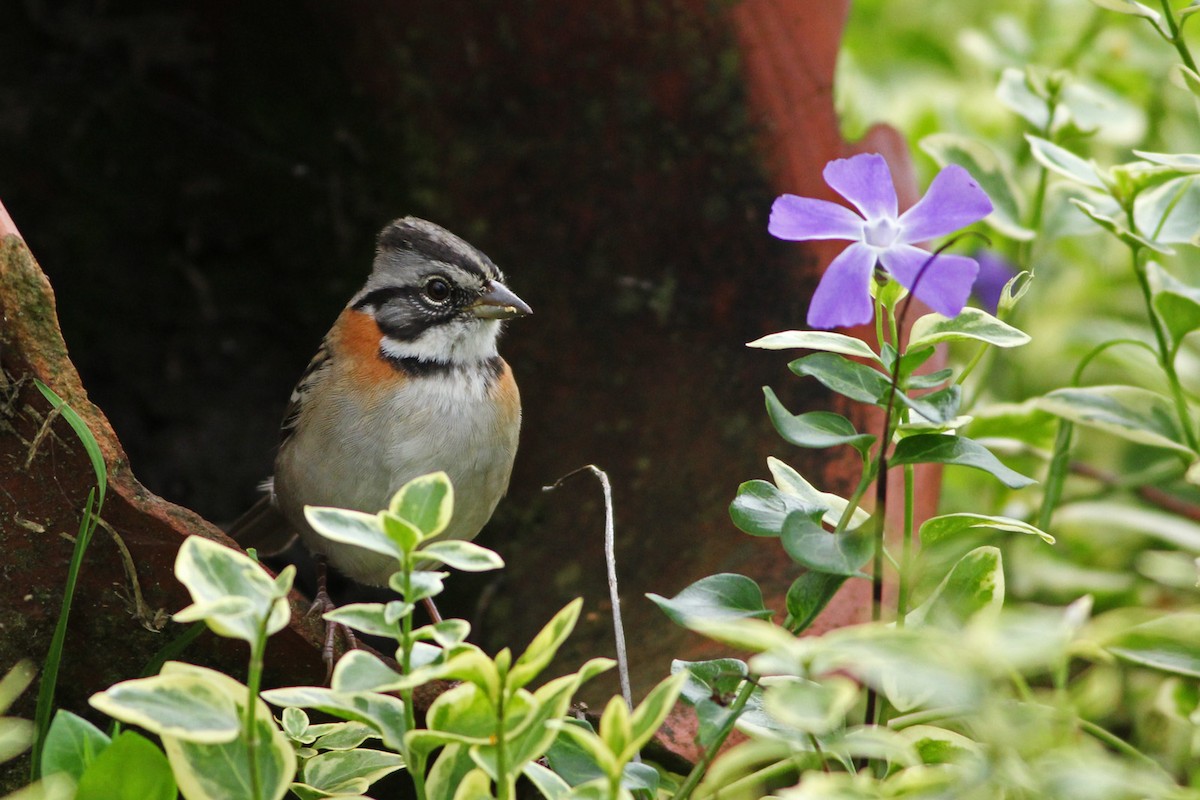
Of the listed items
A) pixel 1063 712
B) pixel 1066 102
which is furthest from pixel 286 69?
pixel 1063 712

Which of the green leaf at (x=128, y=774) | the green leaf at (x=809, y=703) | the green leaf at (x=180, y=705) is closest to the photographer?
the green leaf at (x=809, y=703)

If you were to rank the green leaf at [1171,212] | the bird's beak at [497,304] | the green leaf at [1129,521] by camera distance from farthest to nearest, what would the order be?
the green leaf at [1129,521], the bird's beak at [497,304], the green leaf at [1171,212]

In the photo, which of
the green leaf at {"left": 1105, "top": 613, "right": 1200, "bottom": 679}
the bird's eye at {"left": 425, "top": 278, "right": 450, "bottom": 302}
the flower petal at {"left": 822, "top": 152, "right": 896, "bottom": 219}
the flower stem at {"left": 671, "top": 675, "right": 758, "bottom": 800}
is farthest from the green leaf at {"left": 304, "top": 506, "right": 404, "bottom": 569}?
the bird's eye at {"left": 425, "top": 278, "right": 450, "bottom": 302}

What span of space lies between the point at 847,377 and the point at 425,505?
1.86 ft

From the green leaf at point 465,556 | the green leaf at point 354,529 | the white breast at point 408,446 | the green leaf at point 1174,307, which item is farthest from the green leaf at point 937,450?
the white breast at point 408,446

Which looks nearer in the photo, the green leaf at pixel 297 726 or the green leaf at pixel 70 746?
the green leaf at pixel 70 746

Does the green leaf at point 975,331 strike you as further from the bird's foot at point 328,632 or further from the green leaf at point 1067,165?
the bird's foot at point 328,632

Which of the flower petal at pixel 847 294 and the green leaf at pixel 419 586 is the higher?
the flower petal at pixel 847 294

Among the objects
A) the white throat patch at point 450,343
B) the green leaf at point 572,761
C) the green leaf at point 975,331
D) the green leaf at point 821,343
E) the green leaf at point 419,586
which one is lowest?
the green leaf at point 572,761

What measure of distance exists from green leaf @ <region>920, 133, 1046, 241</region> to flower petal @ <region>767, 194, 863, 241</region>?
3.33 feet

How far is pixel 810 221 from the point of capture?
1703 millimetres

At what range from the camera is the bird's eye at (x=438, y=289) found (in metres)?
2.81

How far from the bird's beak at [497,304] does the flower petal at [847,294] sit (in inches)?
46.6

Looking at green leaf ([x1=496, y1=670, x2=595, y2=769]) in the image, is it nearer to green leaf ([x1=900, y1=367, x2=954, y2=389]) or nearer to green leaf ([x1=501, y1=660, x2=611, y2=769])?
green leaf ([x1=501, y1=660, x2=611, y2=769])
